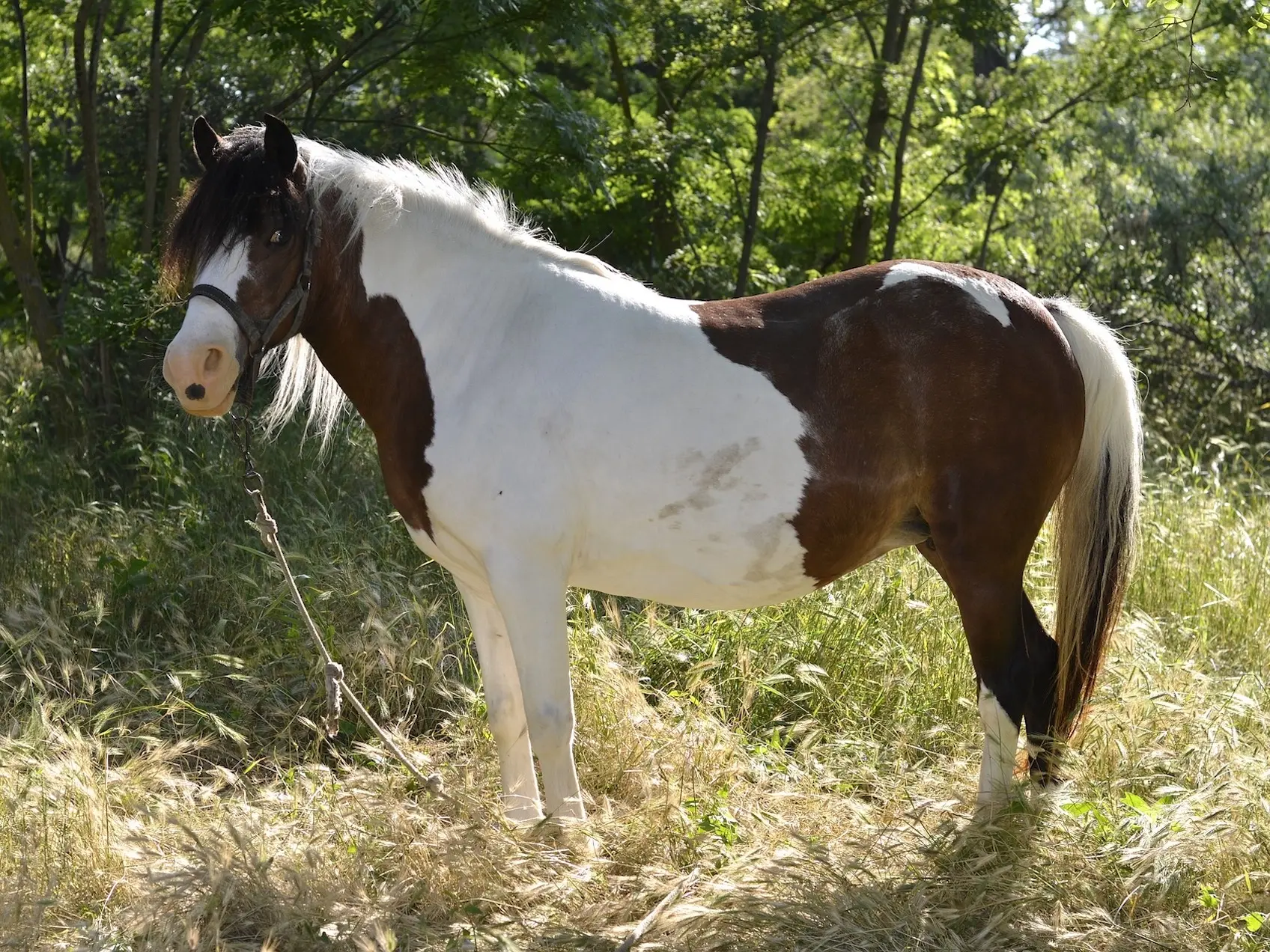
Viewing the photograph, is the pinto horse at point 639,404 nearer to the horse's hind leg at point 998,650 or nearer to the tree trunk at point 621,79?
the horse's hind leg at point 998,650

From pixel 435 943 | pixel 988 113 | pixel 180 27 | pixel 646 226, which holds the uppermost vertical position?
pixel 180 27

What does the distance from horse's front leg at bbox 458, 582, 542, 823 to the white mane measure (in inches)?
28.4

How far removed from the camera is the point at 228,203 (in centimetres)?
302

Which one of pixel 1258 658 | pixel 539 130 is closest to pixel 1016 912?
pixel 1258 658

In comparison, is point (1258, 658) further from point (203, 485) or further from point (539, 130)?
point (203, 485)

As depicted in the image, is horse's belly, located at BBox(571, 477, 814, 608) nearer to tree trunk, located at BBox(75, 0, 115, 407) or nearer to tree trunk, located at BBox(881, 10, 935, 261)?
tree trunk, located at BBox(75, 0, 115, 407)

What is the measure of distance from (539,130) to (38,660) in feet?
12.4

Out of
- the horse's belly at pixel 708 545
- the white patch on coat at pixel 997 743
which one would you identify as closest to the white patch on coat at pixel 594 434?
the horse's belly at pixel 708 545

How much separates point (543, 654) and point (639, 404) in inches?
29.3

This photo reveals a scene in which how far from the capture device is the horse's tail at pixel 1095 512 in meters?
3.47

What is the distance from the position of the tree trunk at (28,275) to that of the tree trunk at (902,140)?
5252mm

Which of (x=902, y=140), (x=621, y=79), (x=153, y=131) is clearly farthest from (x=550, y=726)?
(x=621, y=79)

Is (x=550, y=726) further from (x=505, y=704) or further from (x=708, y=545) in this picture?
(x=708, y=545)

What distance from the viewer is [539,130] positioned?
21.5ft
